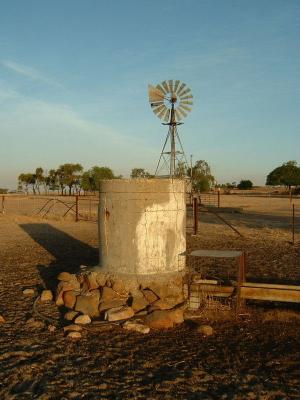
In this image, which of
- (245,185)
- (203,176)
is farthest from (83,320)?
(245,185)

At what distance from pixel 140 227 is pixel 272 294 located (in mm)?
2659

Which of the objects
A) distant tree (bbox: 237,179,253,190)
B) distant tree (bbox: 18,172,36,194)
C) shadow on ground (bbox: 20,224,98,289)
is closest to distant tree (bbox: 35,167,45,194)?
distant tree (bbox: 18,172,36,194)

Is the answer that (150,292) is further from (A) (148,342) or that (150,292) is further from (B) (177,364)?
(B) (177,364)

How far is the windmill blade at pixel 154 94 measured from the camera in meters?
17.7

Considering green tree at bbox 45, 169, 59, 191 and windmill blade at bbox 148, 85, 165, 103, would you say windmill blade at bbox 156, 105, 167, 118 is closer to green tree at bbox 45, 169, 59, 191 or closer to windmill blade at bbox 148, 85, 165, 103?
windmill blade at bbox 148, 85, 165, 103

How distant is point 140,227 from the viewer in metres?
8.04

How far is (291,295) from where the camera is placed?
7293 mm

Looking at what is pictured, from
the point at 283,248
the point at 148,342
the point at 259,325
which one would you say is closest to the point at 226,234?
the point at 283,248

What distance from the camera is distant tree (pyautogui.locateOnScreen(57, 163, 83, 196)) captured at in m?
101

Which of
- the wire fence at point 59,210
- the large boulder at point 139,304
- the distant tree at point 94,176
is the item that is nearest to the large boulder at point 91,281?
the large boulder at point 139,304

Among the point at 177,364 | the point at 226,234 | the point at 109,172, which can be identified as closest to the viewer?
the point at 177,364

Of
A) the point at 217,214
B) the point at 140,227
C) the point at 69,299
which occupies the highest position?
the point at 140,227

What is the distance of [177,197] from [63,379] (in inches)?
174

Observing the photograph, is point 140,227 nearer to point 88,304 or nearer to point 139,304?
point 139,304
